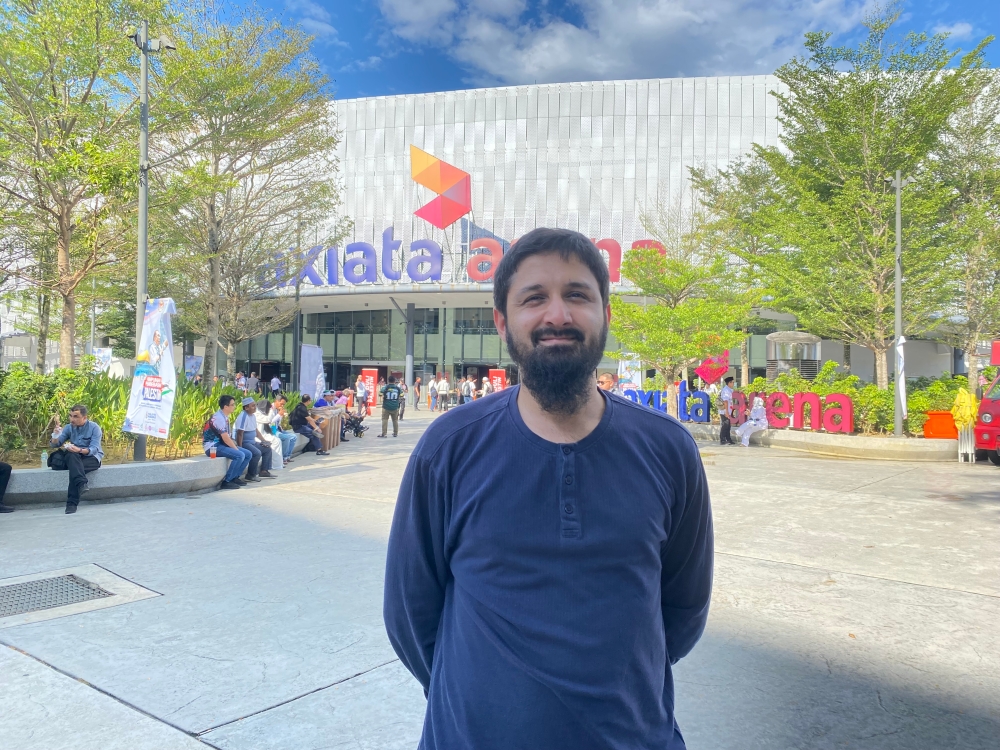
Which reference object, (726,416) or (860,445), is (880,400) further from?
(726,416)

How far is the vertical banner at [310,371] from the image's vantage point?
1762cm

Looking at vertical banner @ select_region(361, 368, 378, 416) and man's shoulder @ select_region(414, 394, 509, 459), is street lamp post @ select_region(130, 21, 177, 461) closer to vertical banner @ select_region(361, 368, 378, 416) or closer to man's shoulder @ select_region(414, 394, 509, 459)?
man's shoulder @ select_region(414, 394, 509, 459)

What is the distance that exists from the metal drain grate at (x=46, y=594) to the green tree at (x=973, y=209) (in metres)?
21.6

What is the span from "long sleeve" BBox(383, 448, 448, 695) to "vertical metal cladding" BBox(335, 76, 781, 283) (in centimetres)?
3554

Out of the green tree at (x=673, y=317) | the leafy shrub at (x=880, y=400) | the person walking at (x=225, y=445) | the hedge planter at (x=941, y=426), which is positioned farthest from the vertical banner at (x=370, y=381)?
the hedge planter at (x=941, y=426)

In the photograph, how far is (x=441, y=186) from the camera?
1432 inches

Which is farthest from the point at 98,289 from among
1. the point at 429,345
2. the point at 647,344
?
the point at 429,345

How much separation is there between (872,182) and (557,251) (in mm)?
21536

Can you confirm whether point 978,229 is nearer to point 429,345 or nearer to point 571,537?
point 571,537

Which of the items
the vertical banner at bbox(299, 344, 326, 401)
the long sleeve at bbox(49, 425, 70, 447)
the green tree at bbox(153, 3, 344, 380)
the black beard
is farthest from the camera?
the vertical banner at bbox(299, 344, 326, 401)

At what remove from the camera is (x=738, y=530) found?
7.91 metres

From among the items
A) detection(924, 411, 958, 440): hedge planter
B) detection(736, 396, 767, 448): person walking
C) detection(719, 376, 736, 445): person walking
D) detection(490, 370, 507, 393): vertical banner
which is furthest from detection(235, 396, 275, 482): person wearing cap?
detection(490, 370, 507, 393): vertical banner

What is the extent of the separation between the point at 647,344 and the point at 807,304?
19.3 ft

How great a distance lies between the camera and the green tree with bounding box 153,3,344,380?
45.3ft
